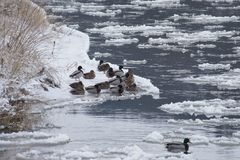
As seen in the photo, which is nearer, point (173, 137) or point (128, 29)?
point (173, 137)

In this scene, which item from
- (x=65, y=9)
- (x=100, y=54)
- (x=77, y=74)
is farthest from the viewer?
(x=65, y=9)

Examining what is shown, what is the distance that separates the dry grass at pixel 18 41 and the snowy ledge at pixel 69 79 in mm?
545

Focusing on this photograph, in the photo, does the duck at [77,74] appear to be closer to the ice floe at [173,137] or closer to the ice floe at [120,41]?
the ice floe at [173,137]

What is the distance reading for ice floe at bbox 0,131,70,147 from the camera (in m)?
12.6

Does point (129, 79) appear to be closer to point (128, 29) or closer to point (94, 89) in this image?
point (94, 89)

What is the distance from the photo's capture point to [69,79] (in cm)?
1808

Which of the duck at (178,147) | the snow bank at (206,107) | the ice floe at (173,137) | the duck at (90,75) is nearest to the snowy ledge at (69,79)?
the duck at (90,75)

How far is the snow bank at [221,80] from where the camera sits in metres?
18.4

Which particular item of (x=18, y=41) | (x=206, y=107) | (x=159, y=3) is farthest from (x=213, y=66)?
(x=159, y=3)

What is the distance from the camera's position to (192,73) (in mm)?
20141

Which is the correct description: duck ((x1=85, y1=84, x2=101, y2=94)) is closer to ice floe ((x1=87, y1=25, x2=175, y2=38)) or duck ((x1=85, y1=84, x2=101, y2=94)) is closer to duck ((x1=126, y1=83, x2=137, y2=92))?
duck ((x1=126, y1=83, x2=137, y2=92))

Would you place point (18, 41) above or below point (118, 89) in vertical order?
above

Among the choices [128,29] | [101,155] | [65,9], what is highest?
[65,9]

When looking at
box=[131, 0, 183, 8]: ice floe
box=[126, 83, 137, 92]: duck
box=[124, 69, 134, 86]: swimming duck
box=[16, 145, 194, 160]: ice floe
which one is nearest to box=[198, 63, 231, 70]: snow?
box=[124, 69, 134, 86]: swimming duck
